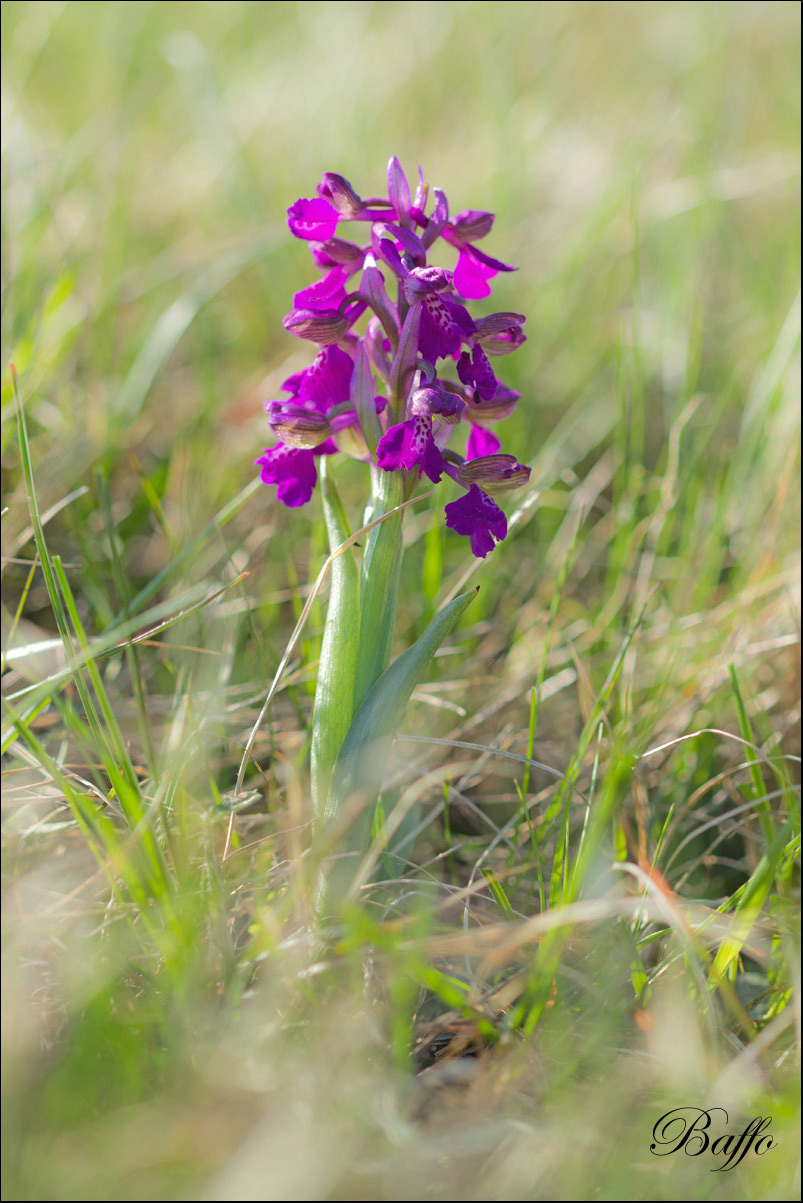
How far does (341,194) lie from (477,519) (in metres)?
0.53

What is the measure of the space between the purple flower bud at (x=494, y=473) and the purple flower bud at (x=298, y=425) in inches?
8.8

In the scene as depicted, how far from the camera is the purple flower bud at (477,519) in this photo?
1283 mm

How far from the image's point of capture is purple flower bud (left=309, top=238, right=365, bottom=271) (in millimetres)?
1300

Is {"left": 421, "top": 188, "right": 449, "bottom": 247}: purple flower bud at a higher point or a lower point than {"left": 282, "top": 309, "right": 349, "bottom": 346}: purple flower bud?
higher

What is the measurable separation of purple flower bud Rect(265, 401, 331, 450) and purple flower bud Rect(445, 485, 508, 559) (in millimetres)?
234

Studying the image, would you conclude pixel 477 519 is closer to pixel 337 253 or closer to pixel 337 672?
pixel 337 672

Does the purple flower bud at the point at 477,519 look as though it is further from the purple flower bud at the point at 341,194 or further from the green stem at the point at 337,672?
the purple flower bud at the point at 341,194

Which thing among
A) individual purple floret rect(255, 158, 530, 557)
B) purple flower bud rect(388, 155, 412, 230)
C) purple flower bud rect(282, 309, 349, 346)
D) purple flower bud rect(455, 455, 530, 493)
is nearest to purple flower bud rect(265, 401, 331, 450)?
individual purple floret rect(255, 158, 530, 557)

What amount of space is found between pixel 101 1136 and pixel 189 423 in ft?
6.36

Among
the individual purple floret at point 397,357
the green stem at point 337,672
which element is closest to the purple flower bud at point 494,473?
the individual purple floret at point 397,357

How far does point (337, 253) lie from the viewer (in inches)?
51.2

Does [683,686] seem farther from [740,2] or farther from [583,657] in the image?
[740,2]

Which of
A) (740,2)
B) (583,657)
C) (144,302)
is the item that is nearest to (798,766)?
(583,657)

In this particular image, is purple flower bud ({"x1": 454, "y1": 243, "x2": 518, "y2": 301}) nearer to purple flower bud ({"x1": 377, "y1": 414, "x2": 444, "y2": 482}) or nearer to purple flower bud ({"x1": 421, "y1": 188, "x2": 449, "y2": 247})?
purple flower bud ({"x1": 421, "y1": 188, "x2": 449, "y2": 247})
